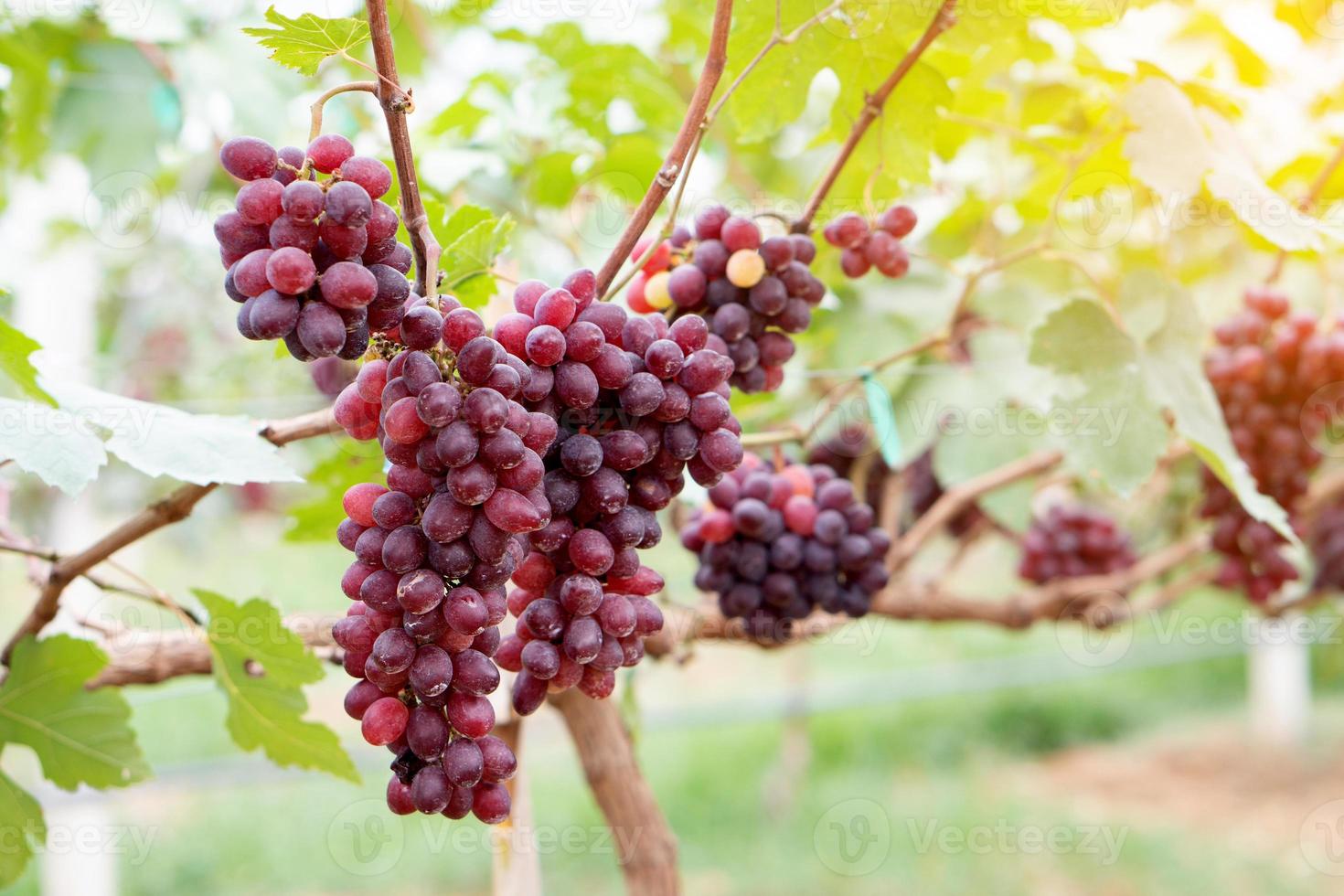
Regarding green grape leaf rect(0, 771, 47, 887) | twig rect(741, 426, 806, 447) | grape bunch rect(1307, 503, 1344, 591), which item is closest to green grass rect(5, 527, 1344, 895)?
grape bunch rect(1307, 503, 1344, 591)

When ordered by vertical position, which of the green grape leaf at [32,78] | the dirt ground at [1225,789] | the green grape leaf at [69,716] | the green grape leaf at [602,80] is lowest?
the dirt ground at [1225,789]

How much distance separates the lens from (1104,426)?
0.98 m

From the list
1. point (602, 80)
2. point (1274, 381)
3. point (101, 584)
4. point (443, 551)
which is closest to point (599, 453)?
point (443, 551)

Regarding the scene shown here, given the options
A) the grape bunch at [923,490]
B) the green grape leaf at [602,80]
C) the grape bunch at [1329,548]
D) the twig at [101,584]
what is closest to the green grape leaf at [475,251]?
the twig at [101,584]

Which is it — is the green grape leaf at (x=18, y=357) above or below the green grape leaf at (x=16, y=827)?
above

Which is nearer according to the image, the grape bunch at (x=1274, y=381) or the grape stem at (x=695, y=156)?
the grape stem at (x=695, y=156)

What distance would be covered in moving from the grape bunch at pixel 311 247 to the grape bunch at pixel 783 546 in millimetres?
482

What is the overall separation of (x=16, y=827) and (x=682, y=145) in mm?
738

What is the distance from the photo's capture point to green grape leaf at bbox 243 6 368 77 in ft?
1.73

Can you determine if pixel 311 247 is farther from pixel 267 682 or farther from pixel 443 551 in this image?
pixel 267 682

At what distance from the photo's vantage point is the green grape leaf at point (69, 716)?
811 mm

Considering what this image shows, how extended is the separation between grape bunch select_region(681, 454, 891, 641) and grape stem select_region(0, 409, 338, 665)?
358 mm

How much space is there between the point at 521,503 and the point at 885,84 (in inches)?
19.4

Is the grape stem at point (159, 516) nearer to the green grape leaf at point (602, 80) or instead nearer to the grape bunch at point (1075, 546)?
the green grape leaf at point (602, 80)
